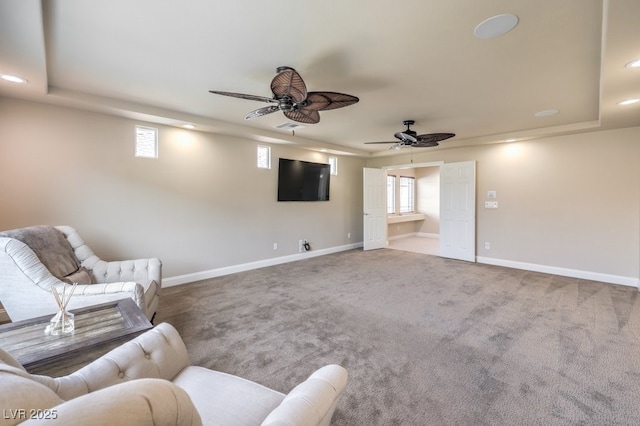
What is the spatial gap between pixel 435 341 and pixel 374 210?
482 centimetres

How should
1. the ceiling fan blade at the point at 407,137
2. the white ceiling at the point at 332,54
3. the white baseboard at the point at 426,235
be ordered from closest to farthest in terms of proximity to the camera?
the white ceiling at the point at 332,54, the ceiling fan blade at the point at 407,137, the white baseboard at the point at 426,235

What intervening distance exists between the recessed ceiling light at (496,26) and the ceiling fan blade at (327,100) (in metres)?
1.04

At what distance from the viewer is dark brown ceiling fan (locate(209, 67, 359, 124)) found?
223 centimetres

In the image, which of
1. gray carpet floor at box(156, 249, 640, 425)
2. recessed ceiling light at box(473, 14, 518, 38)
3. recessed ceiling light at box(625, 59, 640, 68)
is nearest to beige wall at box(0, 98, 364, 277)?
gray carpet floor at box(156, 249, 640, 425)

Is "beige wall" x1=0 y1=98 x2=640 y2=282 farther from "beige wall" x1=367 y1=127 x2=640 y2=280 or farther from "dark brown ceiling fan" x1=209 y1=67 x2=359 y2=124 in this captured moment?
"dark brown ceiling fan" x1=209 y1=67 x2=359 y2=124

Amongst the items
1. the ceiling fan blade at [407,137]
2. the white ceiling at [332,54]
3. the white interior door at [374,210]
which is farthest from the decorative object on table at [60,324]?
the white interior door at [374,210]

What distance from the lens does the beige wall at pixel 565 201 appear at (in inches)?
170

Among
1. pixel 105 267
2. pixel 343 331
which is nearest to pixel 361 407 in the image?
pixel 343 331

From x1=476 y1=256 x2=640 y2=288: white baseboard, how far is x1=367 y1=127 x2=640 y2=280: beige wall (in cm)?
5

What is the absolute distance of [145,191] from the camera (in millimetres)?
4098

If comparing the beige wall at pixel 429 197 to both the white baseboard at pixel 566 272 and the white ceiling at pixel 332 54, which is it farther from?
the white ceiling at pixel 332 54

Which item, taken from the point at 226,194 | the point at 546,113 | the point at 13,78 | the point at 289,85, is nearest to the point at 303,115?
the point at 289,85

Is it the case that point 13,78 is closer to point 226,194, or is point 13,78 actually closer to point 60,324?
point 60,324

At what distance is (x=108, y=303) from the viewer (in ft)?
6.80
